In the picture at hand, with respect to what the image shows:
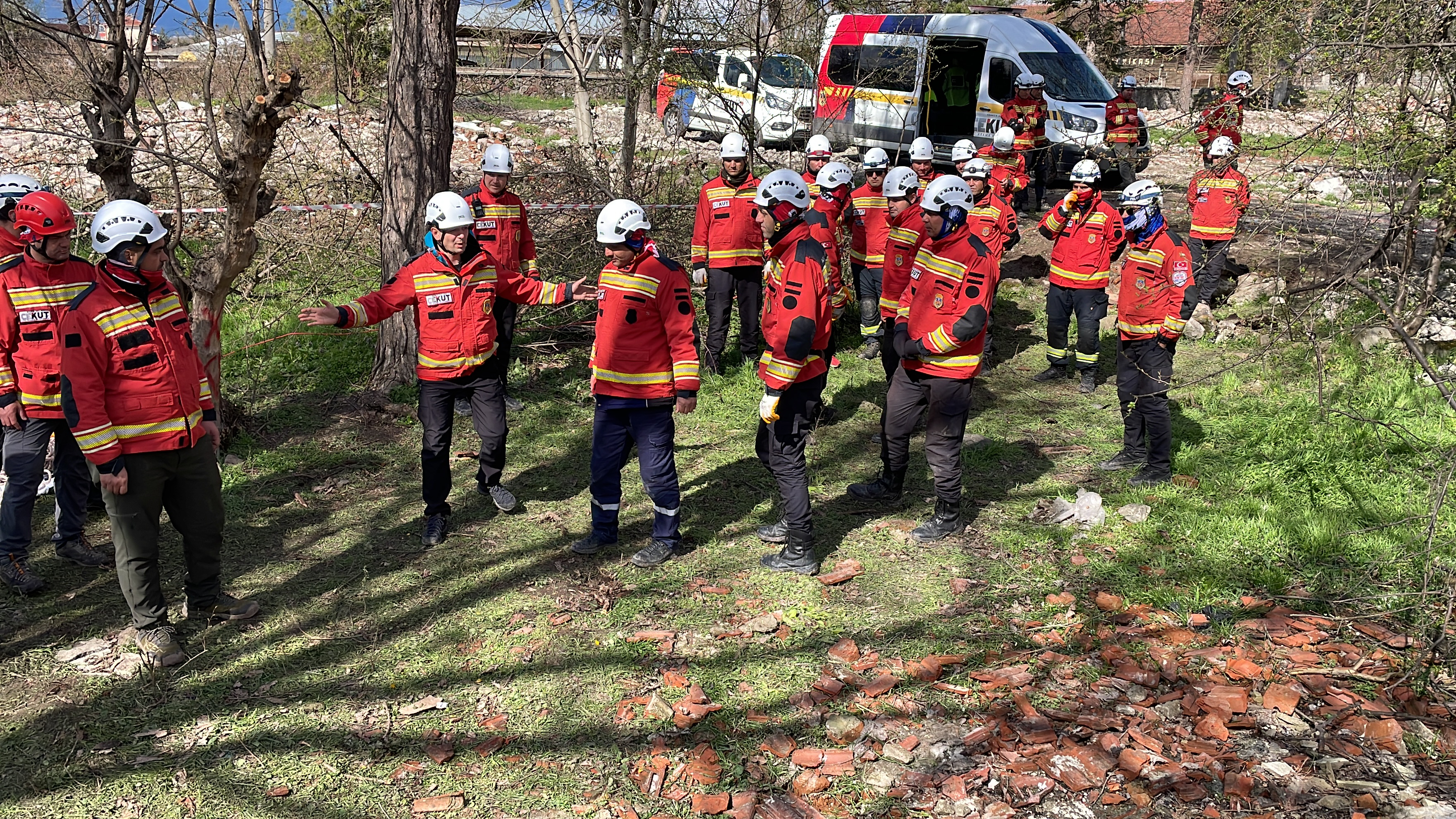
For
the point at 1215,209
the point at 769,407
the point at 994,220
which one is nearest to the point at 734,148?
the point at 994,220

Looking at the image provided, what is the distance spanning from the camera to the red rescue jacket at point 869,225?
27.7 ft

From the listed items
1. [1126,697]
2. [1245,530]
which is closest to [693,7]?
[1245,530]

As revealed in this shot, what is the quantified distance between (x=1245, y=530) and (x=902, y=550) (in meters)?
1.99

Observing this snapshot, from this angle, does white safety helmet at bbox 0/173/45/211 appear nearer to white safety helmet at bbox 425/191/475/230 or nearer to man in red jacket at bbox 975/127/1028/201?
white safety helmet at bbox 425/191/475/230

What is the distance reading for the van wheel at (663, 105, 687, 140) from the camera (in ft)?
41.5

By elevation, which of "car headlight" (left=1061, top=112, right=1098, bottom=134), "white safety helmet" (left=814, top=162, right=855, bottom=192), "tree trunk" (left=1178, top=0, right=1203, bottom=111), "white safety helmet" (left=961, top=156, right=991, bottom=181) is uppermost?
"tree trunk" (left=1178, top=0, right=1203, bottom=111)

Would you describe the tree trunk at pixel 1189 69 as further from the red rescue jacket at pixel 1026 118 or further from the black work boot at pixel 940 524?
the black work boot at pixel 940 524

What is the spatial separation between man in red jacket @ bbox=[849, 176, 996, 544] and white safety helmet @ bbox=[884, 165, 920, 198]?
110 cm

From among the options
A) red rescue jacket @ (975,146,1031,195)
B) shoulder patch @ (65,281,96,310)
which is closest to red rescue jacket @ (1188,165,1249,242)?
red rescue jacket @ (975,146,1031,195)

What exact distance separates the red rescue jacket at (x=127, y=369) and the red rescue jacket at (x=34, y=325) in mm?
701

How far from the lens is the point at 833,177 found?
732 centimetres

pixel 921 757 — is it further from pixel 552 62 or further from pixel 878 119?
pixel 552 62

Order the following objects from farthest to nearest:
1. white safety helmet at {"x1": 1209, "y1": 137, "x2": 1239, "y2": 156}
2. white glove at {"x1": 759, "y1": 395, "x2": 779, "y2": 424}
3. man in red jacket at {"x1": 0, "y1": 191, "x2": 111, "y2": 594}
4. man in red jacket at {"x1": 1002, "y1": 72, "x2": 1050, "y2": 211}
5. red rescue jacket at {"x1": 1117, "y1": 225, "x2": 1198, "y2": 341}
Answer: man in red jacket at {"x1": 1002, "y1": 72, "x2": 1050, "y2": 211} < white safety helmet at {"x1": 1209, "y1": 137, "x2": 1239, "y2": 156} < red rescue jacket at {"x1": 1117, "y1": 225, "x2": 1198, "y2": 341} < white glove at {"x1": 759, "y1": 395, "x2": 779, "y2": 424} < man in red jacket at {"x1": 0, "y1": 191, "x2": 111, "y2": 594}

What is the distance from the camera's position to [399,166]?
7340 mm
